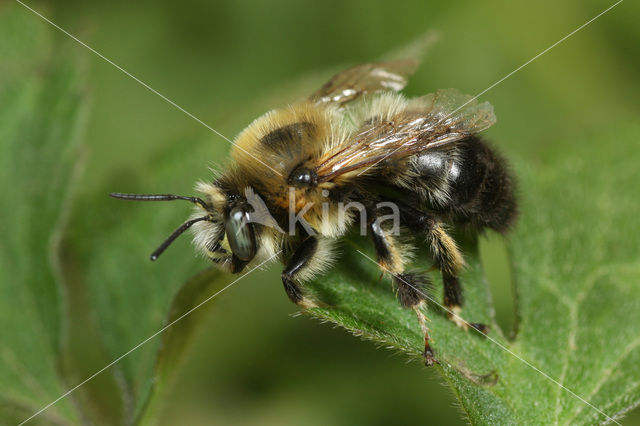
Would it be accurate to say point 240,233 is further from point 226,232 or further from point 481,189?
point 481,189

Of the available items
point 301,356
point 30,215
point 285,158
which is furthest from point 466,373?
point 30,215

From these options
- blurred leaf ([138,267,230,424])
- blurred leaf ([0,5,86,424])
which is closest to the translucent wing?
blurred leaf ([138,267,230,424])

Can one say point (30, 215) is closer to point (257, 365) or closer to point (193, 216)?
point (193, 216)

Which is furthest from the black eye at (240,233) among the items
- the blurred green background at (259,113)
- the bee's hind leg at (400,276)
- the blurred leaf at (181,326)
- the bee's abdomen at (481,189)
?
the bee's abdomen at (481,189)

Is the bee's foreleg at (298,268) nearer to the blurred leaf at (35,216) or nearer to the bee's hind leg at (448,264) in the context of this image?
the bee's hind leg at (448,264)

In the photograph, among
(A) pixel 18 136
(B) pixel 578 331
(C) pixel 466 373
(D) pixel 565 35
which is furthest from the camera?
(D) pixel 565 35

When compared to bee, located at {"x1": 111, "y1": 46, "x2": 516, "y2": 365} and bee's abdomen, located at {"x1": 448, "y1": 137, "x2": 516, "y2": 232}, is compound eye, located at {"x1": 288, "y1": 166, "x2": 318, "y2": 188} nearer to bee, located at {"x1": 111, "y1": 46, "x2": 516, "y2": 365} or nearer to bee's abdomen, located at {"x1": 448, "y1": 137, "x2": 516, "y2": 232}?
bee, located at {"x1": 111, "y1": 46, "x2": 516, "y2": 365}
